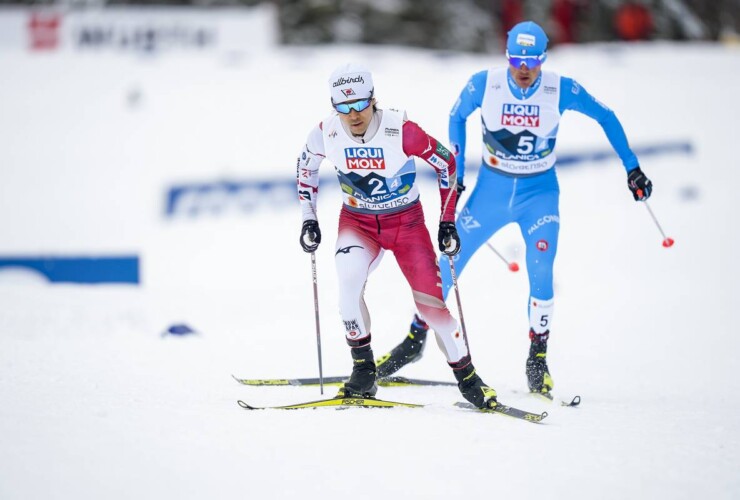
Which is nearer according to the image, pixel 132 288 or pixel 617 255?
pixel 132 288

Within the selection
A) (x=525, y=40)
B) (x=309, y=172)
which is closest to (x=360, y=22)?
(x=525, y=40)

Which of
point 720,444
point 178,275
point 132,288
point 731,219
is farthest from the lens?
point 731,219

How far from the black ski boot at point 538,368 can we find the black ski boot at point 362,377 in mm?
1338

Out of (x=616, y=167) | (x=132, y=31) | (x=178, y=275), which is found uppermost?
(x=132, y=31)

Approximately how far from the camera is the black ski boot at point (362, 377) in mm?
5559

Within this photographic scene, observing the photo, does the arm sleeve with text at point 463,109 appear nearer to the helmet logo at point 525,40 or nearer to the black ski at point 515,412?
the helmet logo at point 525,40

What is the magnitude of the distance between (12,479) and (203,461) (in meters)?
0.93

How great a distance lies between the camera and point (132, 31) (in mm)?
19047

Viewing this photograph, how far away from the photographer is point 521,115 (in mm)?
6395

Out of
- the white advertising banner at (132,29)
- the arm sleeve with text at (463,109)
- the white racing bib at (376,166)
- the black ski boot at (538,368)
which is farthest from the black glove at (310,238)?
the white advertising banner at (132,29)

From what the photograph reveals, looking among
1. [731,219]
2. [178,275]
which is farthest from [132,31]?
[731,219]

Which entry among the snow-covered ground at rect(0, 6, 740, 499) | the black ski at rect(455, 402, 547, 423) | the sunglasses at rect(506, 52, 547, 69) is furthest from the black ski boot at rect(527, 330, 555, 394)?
the sunglasses at rect(506, 52, 547, 69)

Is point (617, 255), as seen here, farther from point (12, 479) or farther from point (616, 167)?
point (12, 479)

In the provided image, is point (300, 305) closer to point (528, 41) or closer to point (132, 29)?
point (528, 41)
